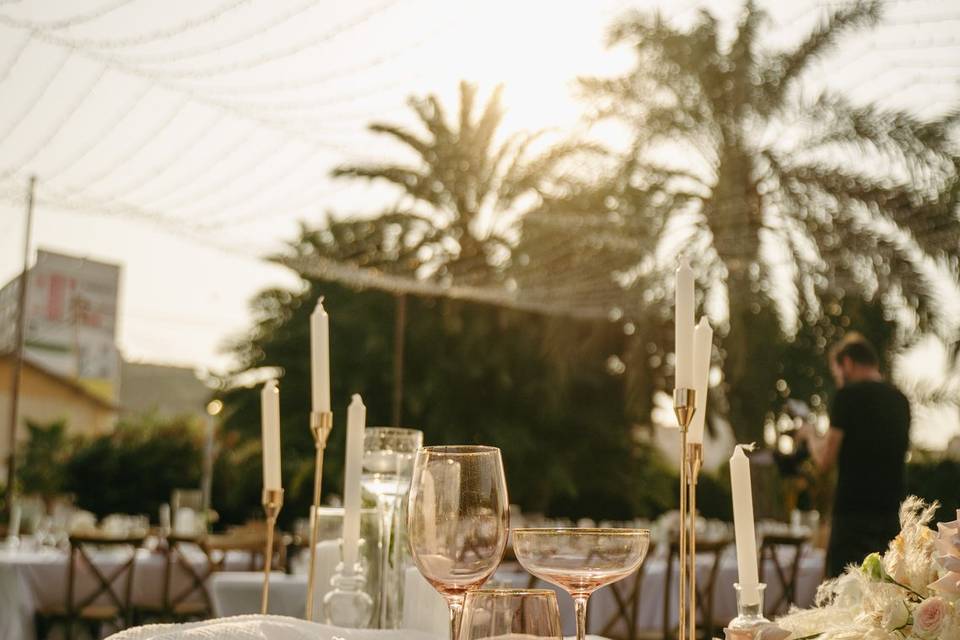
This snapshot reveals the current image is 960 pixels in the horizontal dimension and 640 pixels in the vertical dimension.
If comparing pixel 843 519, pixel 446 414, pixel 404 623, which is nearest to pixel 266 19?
pixel 843 519

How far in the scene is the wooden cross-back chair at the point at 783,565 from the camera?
6285 millimetres

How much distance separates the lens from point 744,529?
121 cm

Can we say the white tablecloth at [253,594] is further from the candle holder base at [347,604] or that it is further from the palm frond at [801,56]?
the palm frond at [801,56]

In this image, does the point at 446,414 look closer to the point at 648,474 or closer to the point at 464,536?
the point at 648,474

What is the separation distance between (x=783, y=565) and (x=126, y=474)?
1332 cm

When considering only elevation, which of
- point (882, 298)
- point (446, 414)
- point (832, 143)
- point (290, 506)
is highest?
point (832, 143)

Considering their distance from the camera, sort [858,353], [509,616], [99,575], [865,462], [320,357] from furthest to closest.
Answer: [99,575], [858,353], [865,462], [320,357], [509,616]

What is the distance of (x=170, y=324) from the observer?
20.2 metres

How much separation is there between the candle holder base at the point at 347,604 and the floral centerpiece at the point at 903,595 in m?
0.99

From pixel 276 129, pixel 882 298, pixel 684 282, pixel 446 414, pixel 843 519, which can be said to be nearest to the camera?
pixel 684 282

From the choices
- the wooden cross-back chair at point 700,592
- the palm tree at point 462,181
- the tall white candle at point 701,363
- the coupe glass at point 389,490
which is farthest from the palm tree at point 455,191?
the tall white candle at point 701,363

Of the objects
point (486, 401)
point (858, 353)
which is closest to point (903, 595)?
point (858, 353)

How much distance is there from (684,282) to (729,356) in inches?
453

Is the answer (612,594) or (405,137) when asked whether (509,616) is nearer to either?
(612,594)
